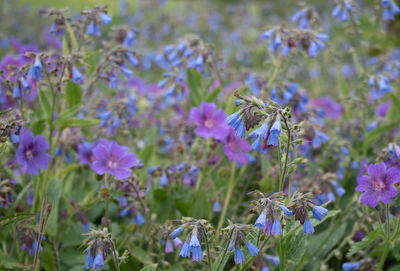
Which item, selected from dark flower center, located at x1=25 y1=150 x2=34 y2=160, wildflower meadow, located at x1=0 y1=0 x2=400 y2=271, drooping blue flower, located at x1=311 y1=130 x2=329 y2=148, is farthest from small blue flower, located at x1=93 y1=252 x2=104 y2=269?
drooping blue flower, located at x1=311 y1=130 x2=329 y2=148

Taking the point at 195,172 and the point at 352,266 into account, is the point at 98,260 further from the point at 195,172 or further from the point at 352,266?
the point at 352,266

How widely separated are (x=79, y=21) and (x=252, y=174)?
1620 mm

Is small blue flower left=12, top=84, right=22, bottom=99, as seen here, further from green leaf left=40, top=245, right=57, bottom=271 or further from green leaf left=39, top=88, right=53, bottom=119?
green leaf left=40, top=245, right=57, bottom=271

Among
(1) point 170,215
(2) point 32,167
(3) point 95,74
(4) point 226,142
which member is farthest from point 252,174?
(2) point 32,167

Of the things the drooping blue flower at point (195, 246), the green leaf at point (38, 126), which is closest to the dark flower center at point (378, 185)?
the drooping blue flower at point (195, 246)

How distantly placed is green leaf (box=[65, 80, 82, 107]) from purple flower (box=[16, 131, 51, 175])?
37 centimetres

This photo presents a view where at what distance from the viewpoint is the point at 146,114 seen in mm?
4512

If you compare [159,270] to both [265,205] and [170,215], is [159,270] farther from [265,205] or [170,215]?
[265,205]

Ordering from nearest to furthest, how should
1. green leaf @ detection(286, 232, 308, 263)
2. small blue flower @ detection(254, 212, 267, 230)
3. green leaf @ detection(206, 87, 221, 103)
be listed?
small blue flower @ detection(254, 212, 267, 230), green leaf @ detection(286, 232, 308, 263), green leaf @ detection(206, 87, 221, 103)

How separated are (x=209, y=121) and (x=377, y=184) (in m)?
1.12

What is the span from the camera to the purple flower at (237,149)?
2.74 metres

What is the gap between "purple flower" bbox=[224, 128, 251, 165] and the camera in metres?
2.74

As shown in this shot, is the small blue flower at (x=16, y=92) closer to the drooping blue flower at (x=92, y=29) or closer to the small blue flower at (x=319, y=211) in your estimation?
the drooping blue flower at (x=92, y=29)

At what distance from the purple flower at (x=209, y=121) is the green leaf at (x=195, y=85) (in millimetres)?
331
